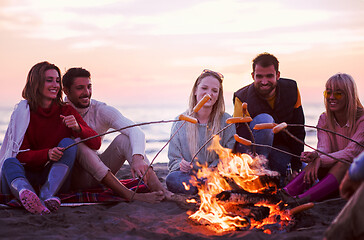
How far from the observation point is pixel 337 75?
14.7 ft

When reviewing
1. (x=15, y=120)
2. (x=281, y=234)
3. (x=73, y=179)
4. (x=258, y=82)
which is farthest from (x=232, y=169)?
(x=15, y=120)

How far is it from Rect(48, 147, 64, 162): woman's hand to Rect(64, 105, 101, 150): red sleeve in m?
0.34

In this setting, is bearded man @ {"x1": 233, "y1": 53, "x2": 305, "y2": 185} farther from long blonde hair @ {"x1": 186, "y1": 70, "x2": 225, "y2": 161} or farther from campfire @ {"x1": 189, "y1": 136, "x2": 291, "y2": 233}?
campfire @ {"x1": 189, "y1": 136, "x2": 291, "y2": 233}

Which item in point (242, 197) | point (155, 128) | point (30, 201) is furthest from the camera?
point (155, 128)

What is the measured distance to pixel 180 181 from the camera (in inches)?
190

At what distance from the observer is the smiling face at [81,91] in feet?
15.6

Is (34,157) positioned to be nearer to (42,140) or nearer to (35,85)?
(42,140)

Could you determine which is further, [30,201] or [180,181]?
[180,181]

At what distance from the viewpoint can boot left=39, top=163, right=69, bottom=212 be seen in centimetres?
401

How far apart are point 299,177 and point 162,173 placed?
322cm

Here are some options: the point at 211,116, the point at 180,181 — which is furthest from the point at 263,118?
the point at 180,181

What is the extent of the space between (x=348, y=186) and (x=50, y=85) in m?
3.34

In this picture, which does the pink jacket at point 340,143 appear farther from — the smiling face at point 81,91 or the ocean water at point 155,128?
the ocean water at point 155,128

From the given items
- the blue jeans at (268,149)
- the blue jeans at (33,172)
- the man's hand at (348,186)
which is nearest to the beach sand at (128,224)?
the blue jeans at (33,172)
